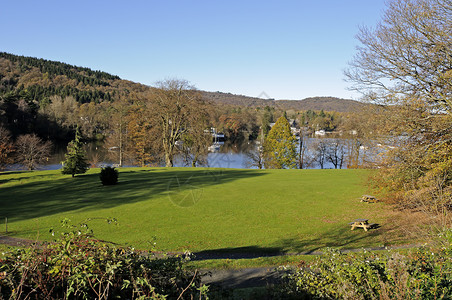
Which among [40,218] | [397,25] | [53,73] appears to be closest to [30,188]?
[40,218]

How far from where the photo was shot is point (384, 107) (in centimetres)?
1418

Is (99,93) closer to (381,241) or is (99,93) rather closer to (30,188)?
(30,188)

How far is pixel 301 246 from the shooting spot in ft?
34.7

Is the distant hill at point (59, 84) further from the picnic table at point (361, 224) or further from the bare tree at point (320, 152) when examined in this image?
the picnic table at point (361, 224)

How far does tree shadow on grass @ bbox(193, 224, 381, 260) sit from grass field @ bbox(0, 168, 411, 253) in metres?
0.04

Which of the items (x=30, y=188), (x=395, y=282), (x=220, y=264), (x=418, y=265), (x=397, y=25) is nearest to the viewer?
(x=395, y=282)

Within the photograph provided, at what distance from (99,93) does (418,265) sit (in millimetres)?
116024

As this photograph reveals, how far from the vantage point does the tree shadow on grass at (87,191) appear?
15352 millimetres

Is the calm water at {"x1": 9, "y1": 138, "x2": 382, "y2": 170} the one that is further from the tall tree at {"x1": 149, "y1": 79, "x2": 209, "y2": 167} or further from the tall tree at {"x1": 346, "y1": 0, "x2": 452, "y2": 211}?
the tall tree at {"x1": 346, "y1": 0, "x2": 452, "y2": 211}

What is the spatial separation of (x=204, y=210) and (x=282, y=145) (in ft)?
92.9

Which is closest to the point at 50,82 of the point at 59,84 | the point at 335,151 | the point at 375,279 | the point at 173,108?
the point at 59,84

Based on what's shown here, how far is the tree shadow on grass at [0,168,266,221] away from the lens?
15352 mm

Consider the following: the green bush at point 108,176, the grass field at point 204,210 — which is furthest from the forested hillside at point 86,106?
the green bush at point 108,176

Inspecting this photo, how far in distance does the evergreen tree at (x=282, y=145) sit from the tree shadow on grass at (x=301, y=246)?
1160 inches
